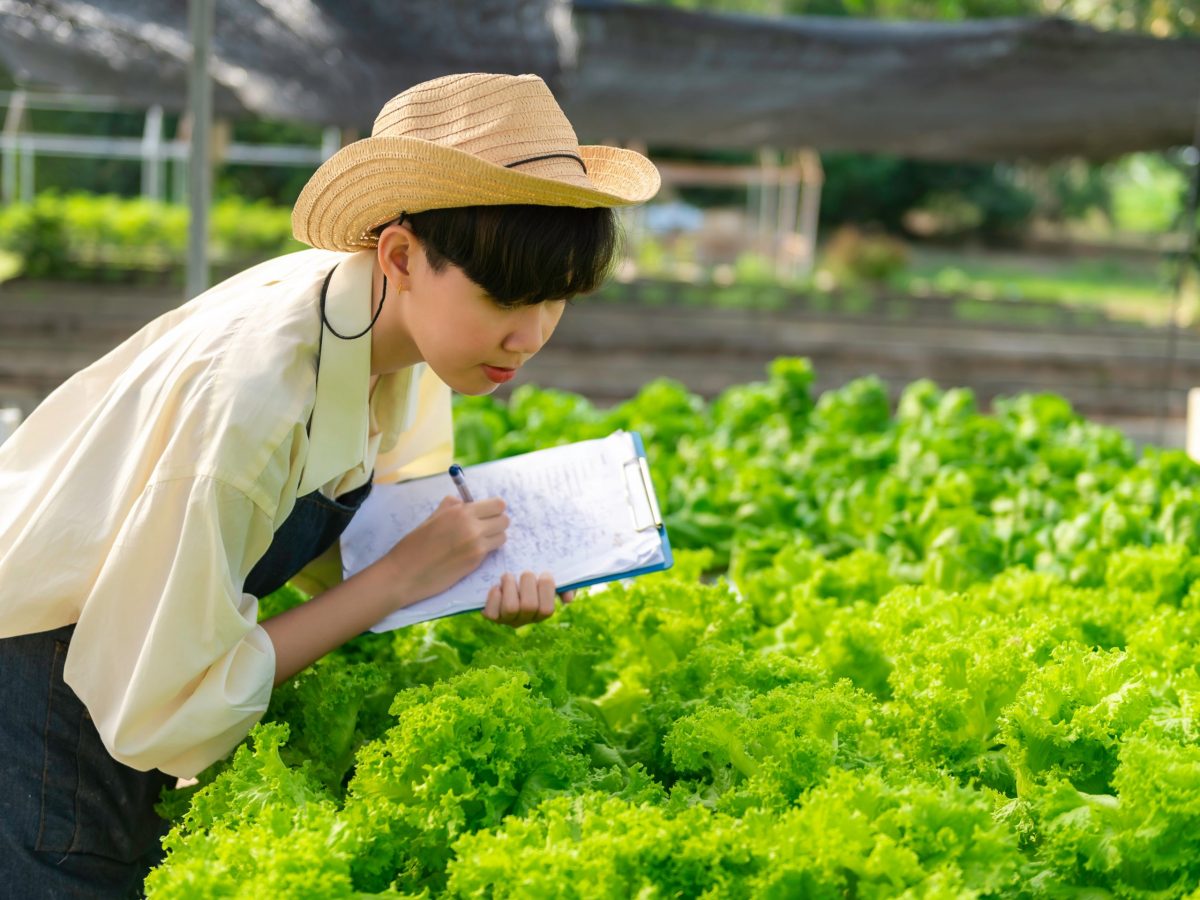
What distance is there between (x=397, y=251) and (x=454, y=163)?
195mm

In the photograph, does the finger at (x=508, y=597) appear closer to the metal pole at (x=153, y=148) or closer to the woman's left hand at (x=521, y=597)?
the woman's left hand at (x=521, y=597)

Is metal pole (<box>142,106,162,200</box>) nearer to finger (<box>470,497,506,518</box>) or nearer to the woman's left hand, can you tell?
finger (<box>470,497,506,518</box>)

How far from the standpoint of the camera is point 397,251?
1924 millimetres

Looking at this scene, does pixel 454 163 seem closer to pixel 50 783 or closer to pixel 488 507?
pixel 488 507

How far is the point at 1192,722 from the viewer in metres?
1.96

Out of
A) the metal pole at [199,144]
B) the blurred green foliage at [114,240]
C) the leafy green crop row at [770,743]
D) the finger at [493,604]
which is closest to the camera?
the leafy green crop row at [770,743]

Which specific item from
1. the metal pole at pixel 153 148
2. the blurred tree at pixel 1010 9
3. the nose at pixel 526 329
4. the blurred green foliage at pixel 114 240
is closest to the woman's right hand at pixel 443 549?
the nose at pixel 526 329

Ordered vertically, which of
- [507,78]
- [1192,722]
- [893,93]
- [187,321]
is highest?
[893,93]

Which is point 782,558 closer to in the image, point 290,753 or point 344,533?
point 344,533

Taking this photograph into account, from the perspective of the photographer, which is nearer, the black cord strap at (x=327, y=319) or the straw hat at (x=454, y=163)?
the straw hat at (x=454, y=163)

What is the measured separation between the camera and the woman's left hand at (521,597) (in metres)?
2.10

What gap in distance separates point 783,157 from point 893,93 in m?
14.0

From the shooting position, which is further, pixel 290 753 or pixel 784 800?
pixel 290 753

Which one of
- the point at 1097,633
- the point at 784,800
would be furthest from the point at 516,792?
the point at 1097,633
